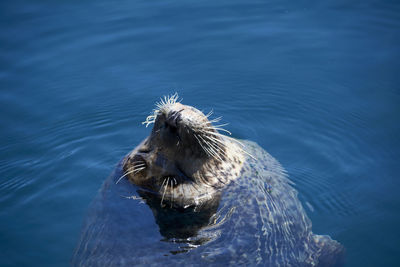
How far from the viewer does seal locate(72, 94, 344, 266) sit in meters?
4.34

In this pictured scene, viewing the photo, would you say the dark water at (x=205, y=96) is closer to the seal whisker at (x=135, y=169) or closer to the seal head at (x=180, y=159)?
the seal whisker at (x=135, y=169)

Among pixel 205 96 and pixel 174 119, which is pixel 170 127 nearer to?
pixel 174 119

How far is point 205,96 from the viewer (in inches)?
314

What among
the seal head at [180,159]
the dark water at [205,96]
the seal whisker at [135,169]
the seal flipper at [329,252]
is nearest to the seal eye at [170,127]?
the seal head at [180,159]

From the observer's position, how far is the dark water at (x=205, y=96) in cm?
589

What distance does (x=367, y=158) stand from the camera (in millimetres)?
6516

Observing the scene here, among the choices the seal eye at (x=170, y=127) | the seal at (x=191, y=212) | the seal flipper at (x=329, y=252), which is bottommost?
the seal flipper at (x=329, y=252)

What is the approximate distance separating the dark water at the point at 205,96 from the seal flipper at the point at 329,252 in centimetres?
33

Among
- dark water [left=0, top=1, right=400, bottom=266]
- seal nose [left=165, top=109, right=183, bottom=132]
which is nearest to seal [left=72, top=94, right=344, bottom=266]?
seal nose [left=165, top=109, right=183, bottom=132]

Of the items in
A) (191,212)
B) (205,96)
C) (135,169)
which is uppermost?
Result: (205,96)

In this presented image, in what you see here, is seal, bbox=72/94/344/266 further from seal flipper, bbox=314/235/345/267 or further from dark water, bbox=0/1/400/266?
dark water, bbox=0/1/400/266

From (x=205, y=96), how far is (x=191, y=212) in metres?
3.63

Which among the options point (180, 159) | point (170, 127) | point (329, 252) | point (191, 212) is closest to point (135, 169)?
point (180, 159)

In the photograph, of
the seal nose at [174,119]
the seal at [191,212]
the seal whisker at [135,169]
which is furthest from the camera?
the seal whisker at [135,169]
